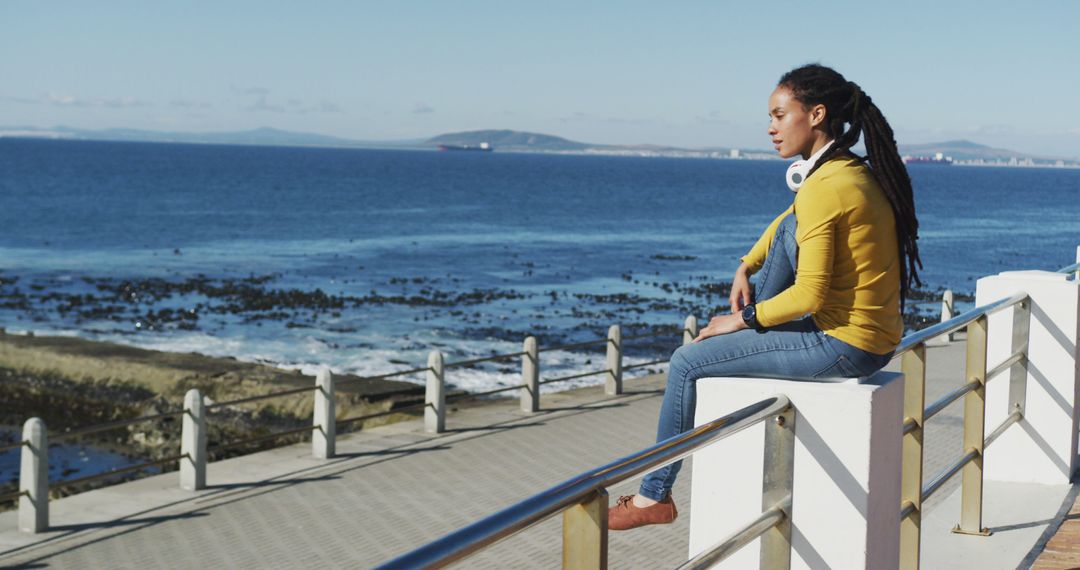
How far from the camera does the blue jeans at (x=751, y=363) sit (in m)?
3.35

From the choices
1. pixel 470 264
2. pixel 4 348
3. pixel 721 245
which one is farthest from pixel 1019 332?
pixel 721 245

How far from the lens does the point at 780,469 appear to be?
3.12m

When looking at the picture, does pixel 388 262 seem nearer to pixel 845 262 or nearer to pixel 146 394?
pixel 146 394

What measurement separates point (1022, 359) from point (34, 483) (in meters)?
7.37

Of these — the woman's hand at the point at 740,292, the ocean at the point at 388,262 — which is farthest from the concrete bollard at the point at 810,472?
the ocean at the point at 388,262

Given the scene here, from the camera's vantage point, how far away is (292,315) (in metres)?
37.8

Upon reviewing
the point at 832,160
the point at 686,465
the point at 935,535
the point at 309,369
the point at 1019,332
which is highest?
the point at 832,160

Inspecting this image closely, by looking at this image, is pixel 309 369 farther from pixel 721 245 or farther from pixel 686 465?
pixel 721 245

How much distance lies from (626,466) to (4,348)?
24.4 meters

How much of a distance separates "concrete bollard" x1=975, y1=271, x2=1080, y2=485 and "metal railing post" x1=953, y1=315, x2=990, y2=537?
0.94m

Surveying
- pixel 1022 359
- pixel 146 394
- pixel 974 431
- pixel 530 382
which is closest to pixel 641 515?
pixel 974 431

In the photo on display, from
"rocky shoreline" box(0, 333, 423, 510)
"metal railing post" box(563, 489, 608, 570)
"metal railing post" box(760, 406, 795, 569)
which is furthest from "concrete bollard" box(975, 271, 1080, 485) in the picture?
"rocky shoreline" box(0, 333, 423, 510)

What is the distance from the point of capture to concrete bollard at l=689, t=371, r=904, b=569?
307cm

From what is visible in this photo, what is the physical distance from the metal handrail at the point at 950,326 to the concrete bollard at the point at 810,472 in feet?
2.20
